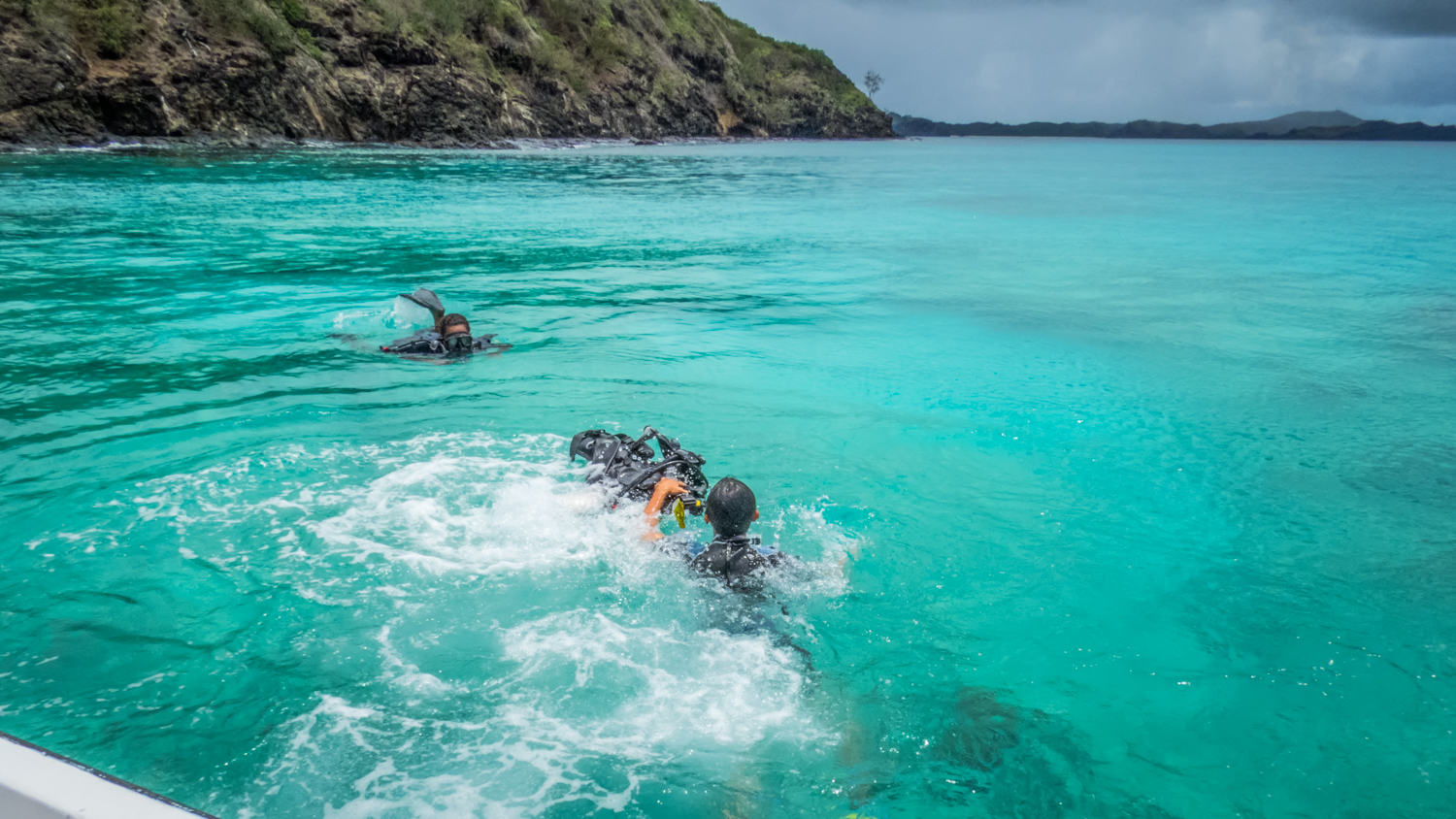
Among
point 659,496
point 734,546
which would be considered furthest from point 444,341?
point 734,546

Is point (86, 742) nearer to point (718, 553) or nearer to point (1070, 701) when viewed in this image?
point (718, 553)

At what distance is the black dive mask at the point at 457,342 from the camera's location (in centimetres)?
1005

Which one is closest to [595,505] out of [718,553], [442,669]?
[718,553]

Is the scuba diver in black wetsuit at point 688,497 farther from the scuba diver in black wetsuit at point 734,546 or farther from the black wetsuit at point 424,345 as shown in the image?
the black wetsuit at point 424,345

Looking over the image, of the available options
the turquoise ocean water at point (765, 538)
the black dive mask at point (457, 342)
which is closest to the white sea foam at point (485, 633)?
the turquoise ocean water at point (765, 538)

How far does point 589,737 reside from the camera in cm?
403

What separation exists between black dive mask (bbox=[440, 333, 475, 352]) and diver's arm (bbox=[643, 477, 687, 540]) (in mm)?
5377

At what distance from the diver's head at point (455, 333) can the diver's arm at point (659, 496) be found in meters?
5.38

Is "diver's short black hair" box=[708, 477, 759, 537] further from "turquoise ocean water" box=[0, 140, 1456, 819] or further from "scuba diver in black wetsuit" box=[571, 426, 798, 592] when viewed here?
"turquoise ocean water" box=[0, 140, 1456, 819]

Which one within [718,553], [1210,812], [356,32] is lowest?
[1210,812]

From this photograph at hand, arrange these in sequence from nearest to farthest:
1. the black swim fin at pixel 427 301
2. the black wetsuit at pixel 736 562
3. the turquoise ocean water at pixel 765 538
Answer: the turquoise ocean water at pixel 765 538 < the black wetsuit at pixel 736 562 < the black swim fin at pixel 427 301

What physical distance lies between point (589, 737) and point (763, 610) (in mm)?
1441

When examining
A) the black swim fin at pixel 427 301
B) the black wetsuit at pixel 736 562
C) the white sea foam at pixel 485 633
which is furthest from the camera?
the black swim fin at pixel 427 301

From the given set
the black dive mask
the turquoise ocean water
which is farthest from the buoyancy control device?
the black dive mask
